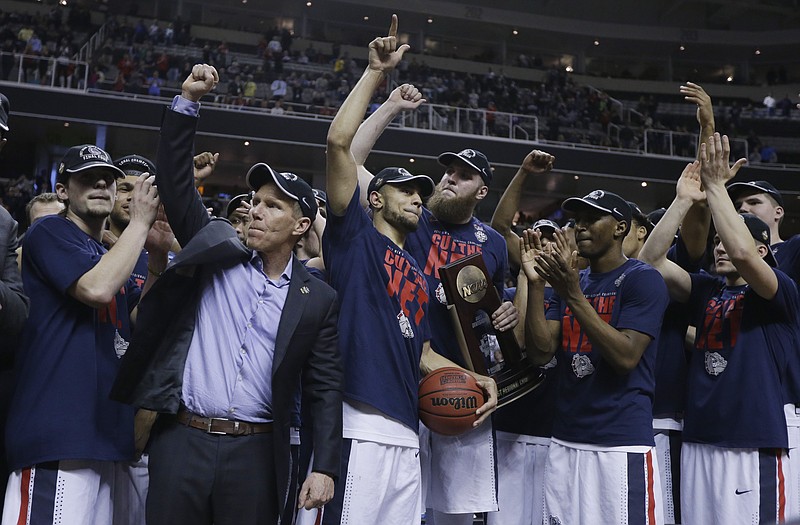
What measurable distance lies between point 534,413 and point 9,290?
3.19m

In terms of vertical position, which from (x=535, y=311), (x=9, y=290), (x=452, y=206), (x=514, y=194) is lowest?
(x=9, y=290)

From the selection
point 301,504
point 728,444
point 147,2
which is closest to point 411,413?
point 301,504

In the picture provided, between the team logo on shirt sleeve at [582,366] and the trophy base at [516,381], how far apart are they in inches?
9.7

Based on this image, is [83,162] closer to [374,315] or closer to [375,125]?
[374,315]

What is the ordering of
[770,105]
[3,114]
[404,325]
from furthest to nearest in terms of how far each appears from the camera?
[770,105] < [404,325] < [3,114]

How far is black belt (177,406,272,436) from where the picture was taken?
3.04 m

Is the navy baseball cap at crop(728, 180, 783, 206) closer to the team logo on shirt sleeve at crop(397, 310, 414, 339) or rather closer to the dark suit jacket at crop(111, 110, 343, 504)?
the team logo on shirt sleeve at crop(397, 310, 414, 339)

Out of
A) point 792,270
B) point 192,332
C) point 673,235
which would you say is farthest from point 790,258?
point 192,332

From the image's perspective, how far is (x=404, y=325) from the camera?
367 cm

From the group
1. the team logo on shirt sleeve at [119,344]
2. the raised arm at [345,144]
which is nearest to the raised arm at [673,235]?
the raised arm at [345,144]

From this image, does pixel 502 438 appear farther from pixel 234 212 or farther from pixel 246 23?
pixel 246 23

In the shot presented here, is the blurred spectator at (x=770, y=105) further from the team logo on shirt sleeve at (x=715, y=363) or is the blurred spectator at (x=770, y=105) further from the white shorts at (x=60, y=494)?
the white shorts at (x=60, y=494)

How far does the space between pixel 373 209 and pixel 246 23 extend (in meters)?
27.4

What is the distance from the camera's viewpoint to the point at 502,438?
496 cm
